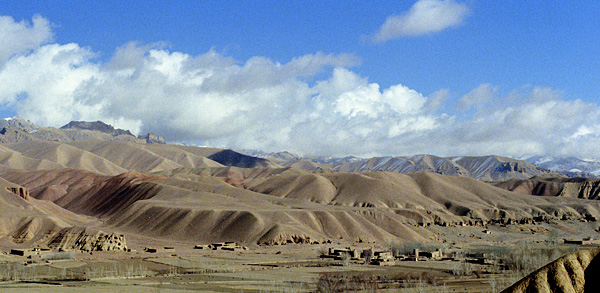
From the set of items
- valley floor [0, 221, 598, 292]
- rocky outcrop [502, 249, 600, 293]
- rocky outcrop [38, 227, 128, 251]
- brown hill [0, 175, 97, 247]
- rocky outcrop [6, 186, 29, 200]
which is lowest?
rocky outcrop [502, 249, 600, 293]

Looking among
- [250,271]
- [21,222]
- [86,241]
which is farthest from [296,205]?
[250,271]

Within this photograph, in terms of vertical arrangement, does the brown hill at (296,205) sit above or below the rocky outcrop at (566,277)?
above

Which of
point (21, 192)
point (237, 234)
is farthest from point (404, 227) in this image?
point (21, 192)

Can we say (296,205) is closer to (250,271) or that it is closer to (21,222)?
(21,222)

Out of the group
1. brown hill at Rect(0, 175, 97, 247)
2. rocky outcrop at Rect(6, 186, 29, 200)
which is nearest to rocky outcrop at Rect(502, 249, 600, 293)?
brown hill at Rect(0, 175, 97, 247)

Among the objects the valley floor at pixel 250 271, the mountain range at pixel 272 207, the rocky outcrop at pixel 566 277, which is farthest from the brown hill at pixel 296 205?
the rocky outcrop at pixel 566 277

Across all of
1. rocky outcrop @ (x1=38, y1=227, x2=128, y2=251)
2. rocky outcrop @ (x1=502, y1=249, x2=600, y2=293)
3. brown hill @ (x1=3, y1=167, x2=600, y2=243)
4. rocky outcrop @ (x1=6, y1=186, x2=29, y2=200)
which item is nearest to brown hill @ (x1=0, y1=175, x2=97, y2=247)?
rocky outcrop @ (x1=6, y1=186, x2=29, y2=200)

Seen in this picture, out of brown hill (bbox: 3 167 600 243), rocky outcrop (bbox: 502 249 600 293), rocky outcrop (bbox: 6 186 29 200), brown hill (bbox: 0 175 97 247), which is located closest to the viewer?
rocky outcrop (bbox: 502 249 600 293)

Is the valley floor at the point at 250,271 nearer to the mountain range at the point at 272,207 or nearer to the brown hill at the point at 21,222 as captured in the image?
the mountain range at the point at 272,207

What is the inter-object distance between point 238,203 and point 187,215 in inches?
896

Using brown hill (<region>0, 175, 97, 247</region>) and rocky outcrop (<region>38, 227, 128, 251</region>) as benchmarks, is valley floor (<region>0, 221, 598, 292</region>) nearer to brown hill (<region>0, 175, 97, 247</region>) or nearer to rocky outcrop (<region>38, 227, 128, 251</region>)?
rocky outcrop (<region>38, 227, 128, 251</region>)

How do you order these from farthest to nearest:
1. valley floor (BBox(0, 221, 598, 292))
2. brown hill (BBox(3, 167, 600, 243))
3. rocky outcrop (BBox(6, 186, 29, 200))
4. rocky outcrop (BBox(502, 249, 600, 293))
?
rocky outcrop (BBox(6, 186, 29, 200)), brown hill (BBox(3, 167, 600, 243)), valley floor (BBox(0, 221, 598, 292)), rocky outcrop (BBox(502, 249, 600, 293))

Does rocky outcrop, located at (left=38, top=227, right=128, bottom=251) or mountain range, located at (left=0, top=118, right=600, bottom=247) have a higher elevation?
mountain range, located at (left=0, top=118, right=600, bottom=247)

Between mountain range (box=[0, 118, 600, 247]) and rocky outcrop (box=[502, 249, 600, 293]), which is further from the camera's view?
mountain range (box=[0, 118, 600, 247])
